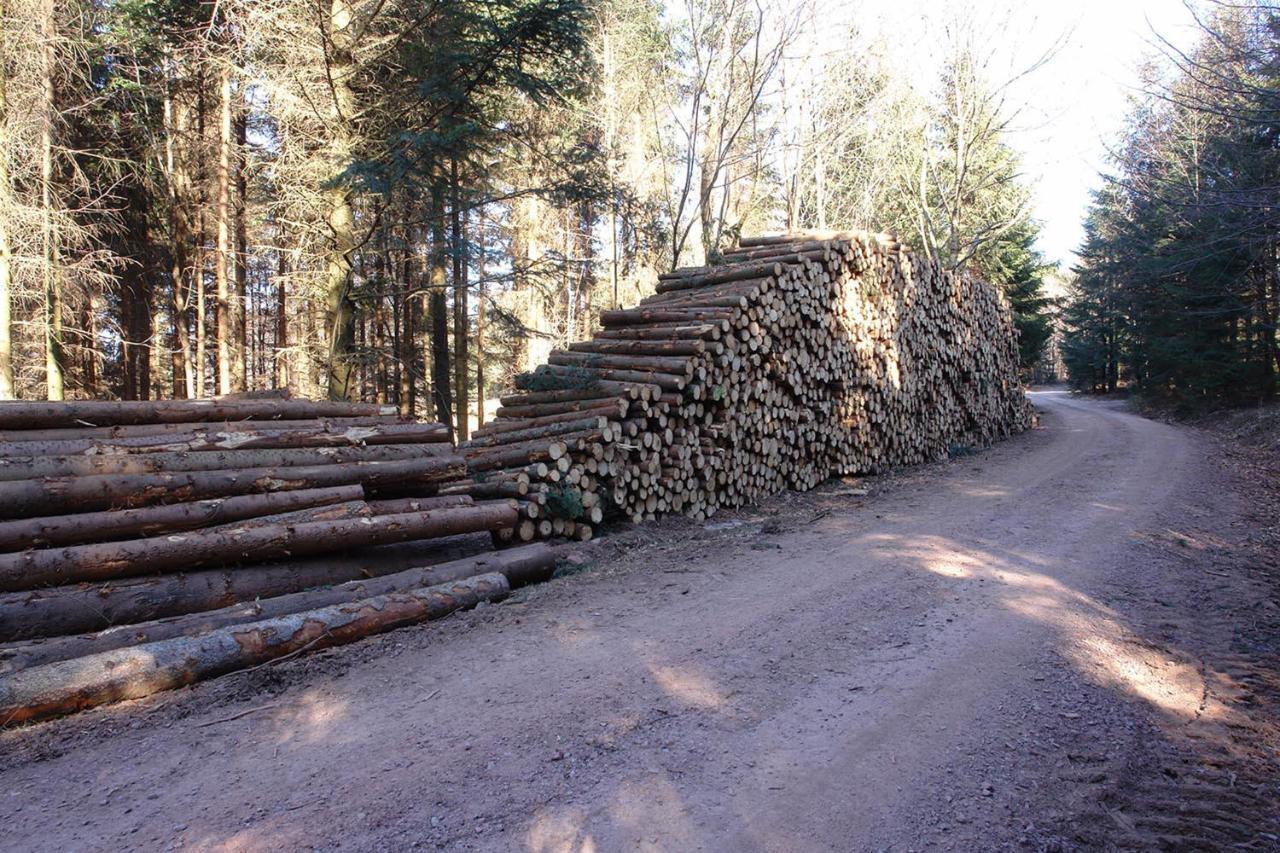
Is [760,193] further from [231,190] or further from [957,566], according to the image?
[957,566]

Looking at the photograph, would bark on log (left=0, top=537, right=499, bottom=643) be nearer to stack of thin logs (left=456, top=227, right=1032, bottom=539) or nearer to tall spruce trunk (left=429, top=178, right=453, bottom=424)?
stack of thin logs (left=456, top=227, right=1032, bottom=539)

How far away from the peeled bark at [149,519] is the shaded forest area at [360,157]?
224 inches

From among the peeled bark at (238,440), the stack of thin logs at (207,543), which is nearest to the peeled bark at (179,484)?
the stack of thin logs at (207,543)

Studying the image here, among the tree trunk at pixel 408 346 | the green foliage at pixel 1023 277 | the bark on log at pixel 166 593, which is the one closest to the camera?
the bark on log at pixel 166 593

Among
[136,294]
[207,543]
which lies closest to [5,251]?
[136,294]

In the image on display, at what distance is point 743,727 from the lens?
3570 mm

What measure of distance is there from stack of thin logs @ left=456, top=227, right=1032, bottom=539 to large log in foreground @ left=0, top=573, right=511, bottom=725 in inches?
91.6

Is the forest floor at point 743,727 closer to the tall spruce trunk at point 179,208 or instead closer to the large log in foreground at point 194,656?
the large log in foreground at point 194,656

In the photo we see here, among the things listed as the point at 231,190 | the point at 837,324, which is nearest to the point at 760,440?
the point at 837,324

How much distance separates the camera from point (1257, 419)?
1992cm

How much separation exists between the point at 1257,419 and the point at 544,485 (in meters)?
22.3

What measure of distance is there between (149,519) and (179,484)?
1.24ft

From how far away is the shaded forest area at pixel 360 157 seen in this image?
36.3 feet

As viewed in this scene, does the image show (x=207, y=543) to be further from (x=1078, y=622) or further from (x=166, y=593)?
(x=1078, y=622)
